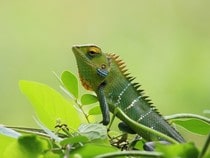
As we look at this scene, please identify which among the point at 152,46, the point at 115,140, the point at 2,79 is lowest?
the point at 2,79

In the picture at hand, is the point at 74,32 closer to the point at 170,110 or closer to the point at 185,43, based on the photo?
the point at 185,43

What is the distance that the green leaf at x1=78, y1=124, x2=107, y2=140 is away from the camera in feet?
1.58

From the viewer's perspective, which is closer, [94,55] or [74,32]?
[94,55]

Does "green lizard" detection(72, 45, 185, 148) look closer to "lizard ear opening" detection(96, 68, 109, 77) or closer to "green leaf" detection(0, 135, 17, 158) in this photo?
"lizard ear opening" detection(96, 68, 109, 77)

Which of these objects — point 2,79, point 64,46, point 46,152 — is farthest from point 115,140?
point 64,46

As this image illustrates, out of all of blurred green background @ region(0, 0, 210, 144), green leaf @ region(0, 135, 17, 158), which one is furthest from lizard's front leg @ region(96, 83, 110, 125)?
blurred green background @ region(0, 0, 210, 144)

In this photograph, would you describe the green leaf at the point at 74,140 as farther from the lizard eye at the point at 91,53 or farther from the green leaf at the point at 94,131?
the lizard eye at the point at 91,53

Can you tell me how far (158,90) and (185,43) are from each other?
384 millimetres

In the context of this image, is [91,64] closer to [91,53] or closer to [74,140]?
[91,53]

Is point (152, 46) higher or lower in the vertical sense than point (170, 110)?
higher

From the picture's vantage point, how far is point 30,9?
2984 mm

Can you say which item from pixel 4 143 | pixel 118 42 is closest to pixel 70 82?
pixel 4 143

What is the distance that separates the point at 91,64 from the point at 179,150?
0.49 metres

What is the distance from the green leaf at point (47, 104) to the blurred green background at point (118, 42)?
1.58 meters
